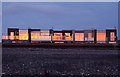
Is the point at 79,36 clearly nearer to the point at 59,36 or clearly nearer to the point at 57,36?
the point at 59,36

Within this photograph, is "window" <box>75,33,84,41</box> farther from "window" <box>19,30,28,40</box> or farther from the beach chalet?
"window" <box>19,30,28,40</box>

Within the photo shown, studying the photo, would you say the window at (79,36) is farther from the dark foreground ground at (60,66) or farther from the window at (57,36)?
the dark foreground ground at (60,66)

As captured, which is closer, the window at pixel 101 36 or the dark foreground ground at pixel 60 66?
the dark foreground ground at pixel 60 66

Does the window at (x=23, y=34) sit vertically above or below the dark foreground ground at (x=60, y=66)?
above

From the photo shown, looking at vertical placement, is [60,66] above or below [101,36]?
below

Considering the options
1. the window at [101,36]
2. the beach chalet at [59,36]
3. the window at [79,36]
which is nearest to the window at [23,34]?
the beach chalet at [59,36]

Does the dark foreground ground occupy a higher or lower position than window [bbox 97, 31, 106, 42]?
lower

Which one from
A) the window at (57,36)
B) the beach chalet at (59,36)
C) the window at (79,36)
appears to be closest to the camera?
the beach chalet at (59,36)

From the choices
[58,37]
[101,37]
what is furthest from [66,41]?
[101,37]

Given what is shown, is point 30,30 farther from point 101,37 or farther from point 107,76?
point 107,76

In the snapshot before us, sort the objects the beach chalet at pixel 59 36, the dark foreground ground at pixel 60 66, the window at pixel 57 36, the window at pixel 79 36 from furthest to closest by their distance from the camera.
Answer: the window at pixel 79 36 → the window at pixel 57 36 → the beach chalet at pixel 59 36 → the dark foreground ground at pixel 60 66

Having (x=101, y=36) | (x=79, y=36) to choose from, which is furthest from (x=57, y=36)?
(x=101, y=36)

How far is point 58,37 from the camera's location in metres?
69.0

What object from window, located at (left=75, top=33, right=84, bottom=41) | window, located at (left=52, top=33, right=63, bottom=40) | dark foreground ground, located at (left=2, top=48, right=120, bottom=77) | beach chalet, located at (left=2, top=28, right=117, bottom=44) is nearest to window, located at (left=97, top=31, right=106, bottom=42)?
beach chalet, located at (left=2, top=28, right=117, bottom=44)
